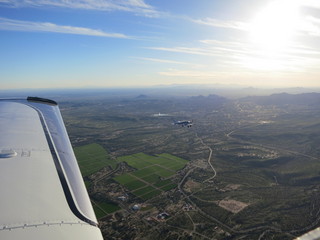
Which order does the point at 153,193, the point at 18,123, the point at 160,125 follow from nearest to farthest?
1. the point at 18,123
2. the point at 153,193
3. the point at 160,125

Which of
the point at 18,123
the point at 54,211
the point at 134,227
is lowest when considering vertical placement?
the point at 134,227

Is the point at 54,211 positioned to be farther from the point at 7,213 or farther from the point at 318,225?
the point at 318,225

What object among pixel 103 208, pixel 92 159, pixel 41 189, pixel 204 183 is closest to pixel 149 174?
pixel 204 183

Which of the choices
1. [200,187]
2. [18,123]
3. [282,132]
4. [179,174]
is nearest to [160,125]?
[282,132]

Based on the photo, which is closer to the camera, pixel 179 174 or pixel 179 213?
pixel 179 213

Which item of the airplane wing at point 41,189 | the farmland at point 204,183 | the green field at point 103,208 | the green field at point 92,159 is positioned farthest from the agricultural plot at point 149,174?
the airplane wing at point 41,189

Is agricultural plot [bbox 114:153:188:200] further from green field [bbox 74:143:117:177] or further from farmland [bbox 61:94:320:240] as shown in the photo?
green field [bbox 74:143:117:177]

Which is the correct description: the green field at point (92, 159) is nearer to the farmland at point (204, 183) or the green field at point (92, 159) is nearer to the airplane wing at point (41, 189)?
the farmland at point (204, 183)
